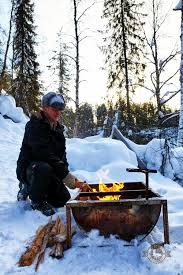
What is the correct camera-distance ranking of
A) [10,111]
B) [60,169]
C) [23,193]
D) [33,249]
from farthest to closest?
1. [10,111]
2. [23,193]
3. [60,169]
4. [33,249]

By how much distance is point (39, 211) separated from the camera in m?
4.13

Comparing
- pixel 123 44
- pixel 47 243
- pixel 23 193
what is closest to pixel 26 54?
pixel 123 44

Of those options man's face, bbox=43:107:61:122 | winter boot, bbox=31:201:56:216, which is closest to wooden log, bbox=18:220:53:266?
winter boot, bbox=31:201:56:216

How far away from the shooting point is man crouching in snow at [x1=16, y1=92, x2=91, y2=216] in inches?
157

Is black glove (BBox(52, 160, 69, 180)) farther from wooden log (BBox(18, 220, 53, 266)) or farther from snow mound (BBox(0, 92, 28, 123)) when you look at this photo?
snow mound (BBox(0, 92, 28, 123))

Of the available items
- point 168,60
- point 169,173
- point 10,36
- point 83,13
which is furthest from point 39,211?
point 10,36

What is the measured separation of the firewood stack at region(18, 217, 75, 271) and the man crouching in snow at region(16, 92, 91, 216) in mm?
462

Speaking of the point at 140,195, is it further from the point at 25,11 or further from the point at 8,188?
the point at 25,11

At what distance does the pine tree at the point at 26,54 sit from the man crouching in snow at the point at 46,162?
17154mm

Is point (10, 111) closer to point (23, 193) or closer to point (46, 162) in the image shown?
point (23, 193)

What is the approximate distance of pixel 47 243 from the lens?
326cm

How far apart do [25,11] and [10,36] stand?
1.75 m

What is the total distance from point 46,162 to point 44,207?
511 millimetres

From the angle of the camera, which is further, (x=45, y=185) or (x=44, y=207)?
(x=44, y=207)
